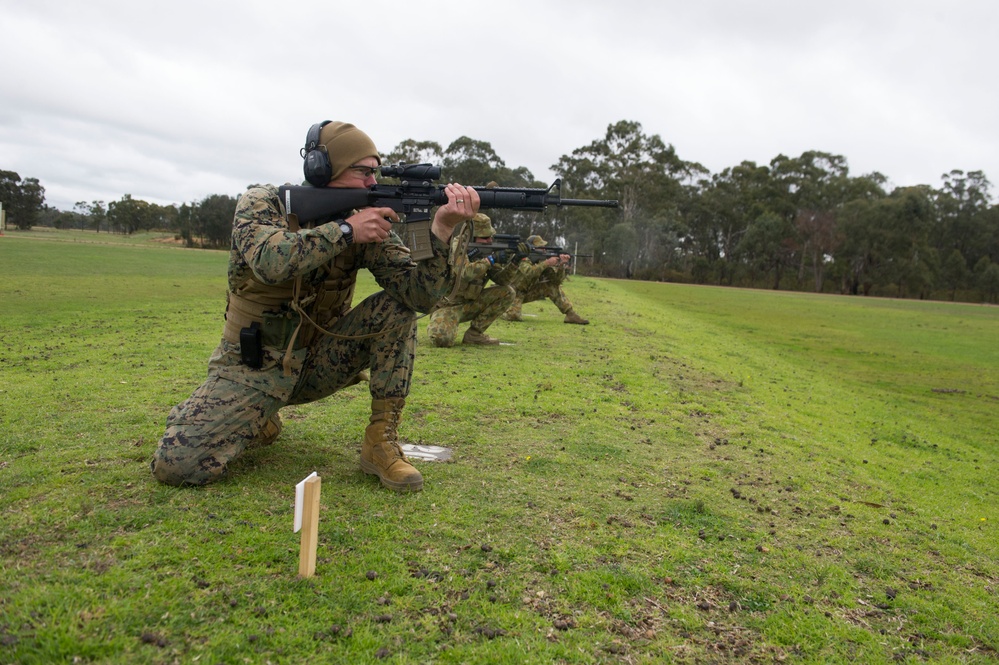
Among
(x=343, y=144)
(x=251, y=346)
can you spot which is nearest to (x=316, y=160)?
(x=343, y=144)

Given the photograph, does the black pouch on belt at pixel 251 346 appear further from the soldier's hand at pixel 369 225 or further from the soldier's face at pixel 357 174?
the soldier's face at pixel 357 174

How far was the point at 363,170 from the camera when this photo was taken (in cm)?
450

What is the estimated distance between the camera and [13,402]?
5695mm

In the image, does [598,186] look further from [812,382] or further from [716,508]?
[716,508]

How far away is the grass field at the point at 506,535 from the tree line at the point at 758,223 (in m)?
54.6

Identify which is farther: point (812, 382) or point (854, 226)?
point (854, 226)

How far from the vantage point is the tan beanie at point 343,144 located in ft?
14.5

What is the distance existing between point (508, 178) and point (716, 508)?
54.3 m

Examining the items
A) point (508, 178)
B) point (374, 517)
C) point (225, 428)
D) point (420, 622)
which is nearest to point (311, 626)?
Answer: point (420, 622)

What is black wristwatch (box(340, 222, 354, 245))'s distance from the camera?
4.09 m

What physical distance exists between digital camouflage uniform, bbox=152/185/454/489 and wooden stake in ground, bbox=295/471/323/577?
3.88 feet

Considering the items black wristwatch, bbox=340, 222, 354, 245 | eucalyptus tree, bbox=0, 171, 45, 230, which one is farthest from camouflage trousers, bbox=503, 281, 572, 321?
eucalyptus tree, bbox=0, 171, 45, 230

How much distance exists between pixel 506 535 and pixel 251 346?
1906mm

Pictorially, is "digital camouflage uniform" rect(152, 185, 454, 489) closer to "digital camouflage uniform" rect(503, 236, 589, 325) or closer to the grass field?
the grass field
